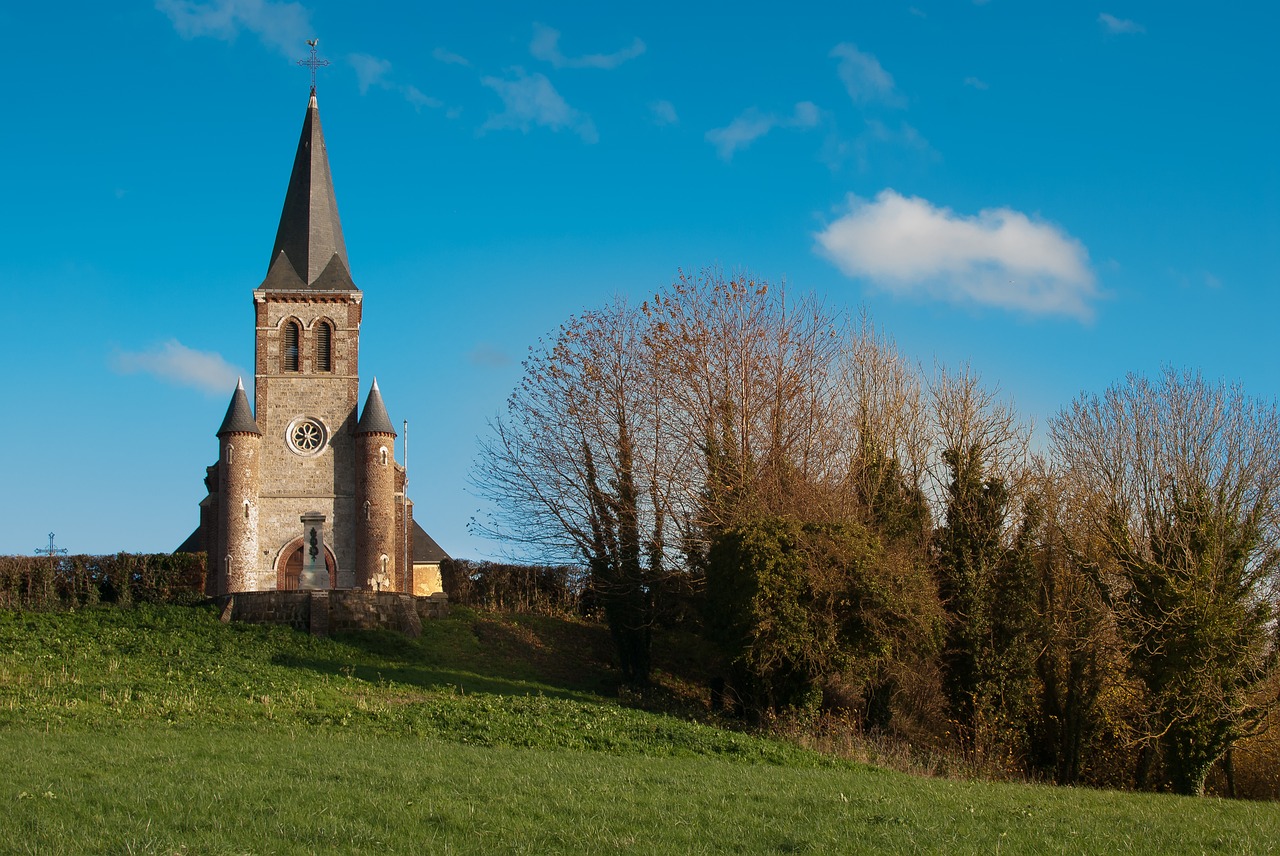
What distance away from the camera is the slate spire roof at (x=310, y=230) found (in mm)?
41312

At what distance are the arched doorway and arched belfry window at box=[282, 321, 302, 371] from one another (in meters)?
6.30

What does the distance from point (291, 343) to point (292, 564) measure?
7.78 metres

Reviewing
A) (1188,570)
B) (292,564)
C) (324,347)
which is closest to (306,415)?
(324,347)

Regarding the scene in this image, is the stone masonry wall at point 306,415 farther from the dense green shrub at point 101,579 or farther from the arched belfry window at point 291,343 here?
the dense green shrub at point 101,579

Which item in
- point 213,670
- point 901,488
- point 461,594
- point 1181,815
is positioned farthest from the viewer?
point 461,594

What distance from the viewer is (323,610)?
2655cm

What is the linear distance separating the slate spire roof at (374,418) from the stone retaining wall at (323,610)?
12.2 meters

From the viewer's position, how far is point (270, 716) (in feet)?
56.4

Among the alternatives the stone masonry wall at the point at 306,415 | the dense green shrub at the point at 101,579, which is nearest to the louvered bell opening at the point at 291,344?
the stone masonry wall at the point at 306,415

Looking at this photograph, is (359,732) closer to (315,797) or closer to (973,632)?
(315,797)

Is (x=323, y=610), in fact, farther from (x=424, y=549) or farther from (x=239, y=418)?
(x=424, y=549)

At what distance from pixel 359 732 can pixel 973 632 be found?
13.2 metres

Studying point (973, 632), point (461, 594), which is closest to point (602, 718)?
point (973, 632)

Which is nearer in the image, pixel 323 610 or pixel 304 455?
pixel 323 610
